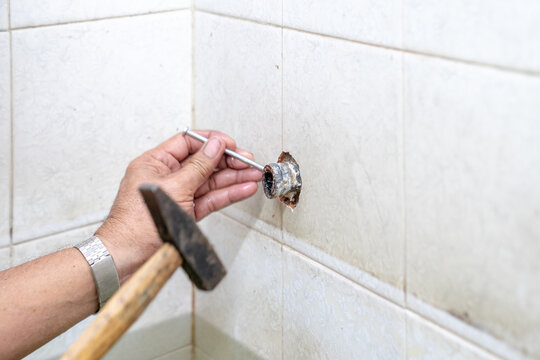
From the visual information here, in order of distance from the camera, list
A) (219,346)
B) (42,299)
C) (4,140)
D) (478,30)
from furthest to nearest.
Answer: (219,346) < (4,140) < (42,299) < (478,30)

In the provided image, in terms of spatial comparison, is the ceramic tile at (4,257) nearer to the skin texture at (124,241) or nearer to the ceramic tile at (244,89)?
the skin texture at (124,241)

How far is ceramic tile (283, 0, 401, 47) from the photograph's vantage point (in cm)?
74

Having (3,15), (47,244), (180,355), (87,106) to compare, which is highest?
(3,15)

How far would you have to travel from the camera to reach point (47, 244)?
3.42 feet

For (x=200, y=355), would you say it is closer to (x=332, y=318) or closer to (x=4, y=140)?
(x=332, y=318)

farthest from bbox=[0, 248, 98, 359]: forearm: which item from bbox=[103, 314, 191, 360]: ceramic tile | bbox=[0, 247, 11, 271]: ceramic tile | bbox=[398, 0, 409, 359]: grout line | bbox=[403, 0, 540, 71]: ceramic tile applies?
bbox=[403, 0, 540, 71]: ceramic tile

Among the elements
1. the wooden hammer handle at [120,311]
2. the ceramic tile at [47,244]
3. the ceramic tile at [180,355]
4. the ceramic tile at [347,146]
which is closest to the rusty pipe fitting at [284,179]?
the ceramic tile at [347,146]

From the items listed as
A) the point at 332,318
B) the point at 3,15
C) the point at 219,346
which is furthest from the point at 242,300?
the point at 3,15

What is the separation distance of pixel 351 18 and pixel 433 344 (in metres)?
0.40

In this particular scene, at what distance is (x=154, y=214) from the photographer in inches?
28.2

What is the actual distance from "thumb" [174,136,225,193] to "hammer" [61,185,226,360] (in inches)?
7.6

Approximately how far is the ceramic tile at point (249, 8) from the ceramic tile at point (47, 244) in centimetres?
41

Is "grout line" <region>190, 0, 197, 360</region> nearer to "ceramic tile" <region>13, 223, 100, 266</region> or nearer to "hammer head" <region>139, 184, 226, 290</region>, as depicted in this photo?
"ceramic tile" <region>13, 223, 100, 266</region>

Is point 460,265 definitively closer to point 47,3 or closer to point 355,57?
point 355,57
